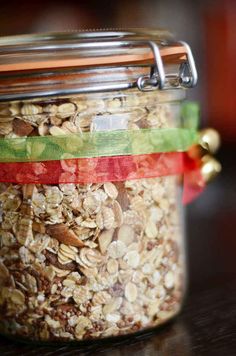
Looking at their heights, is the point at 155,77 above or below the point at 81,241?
above

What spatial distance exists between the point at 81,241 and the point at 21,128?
97 mm

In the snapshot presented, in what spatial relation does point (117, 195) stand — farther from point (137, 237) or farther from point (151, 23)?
point (151, 23)

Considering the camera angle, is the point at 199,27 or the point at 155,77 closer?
the point at 155,77

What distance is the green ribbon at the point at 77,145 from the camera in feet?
1.73

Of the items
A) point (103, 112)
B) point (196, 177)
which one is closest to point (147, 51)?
point (103, 112)

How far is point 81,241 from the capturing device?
1.73ft

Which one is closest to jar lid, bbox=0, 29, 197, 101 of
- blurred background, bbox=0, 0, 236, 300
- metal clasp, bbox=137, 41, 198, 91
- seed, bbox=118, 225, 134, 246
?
metal clasp, bbox=137, 41, 198, 91

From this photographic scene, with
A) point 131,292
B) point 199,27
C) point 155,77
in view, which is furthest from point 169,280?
point 199,27

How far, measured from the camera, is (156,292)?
0.57 metres

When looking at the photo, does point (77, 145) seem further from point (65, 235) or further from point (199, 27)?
point (199, 27)

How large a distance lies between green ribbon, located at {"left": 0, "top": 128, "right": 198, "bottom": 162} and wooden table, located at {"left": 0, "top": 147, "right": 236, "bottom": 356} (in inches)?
6.0

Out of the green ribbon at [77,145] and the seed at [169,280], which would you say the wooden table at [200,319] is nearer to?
the seed at [169,280]

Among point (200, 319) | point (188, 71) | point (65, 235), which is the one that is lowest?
point (200, 319)

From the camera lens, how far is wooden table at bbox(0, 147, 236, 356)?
54 centimetres
